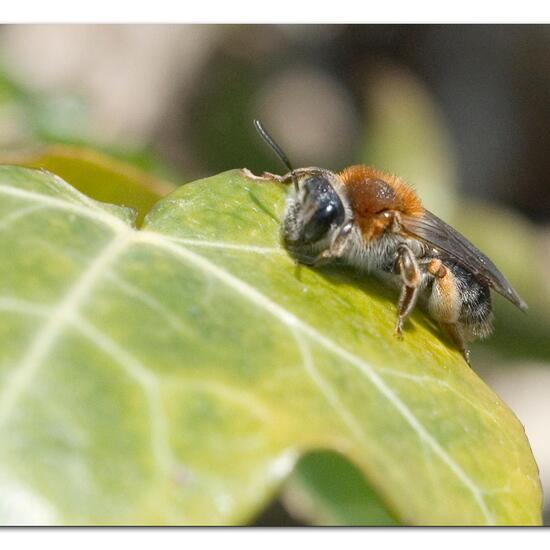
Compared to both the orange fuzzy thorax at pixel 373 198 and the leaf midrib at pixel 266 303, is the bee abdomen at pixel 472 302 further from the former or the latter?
the leaf midrib at pixel 266 303

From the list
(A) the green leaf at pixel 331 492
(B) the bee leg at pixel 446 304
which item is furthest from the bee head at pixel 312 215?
(A) the green leaf at pixel 331 492

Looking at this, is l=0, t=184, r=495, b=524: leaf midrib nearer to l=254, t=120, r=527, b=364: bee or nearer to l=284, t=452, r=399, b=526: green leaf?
l=284, t=452, r=399, b=526: green leaf

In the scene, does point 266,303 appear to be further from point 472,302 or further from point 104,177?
point 472,302

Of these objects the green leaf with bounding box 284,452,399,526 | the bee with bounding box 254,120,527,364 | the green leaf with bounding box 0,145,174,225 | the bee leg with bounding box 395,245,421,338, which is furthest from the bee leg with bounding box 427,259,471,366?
the green leaf with bounding box 284,452,399,526

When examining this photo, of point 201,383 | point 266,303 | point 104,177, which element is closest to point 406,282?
point 266,303

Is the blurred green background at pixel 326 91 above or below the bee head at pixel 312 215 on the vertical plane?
below

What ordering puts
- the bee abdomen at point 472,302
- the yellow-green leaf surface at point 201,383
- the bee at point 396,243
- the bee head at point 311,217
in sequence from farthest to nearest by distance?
the bee abdomen at point 472,302
the bee at point 396,243
the bee head at point 311,217
the yellow-green leaf surface at point 201,383
